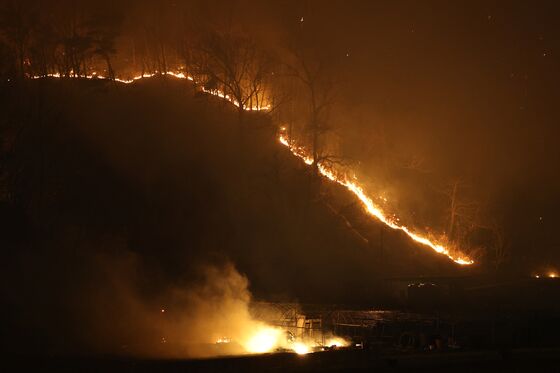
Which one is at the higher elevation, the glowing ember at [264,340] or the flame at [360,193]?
the flame at [360,193]

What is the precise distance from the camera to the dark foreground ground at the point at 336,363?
14297 millimetres

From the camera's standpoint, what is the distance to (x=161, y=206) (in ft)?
125

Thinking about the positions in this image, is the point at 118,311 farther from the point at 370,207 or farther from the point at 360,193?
the point at 360,193

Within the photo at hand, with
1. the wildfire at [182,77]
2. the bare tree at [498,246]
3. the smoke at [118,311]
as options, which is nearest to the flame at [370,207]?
the wildfire at [182,77]

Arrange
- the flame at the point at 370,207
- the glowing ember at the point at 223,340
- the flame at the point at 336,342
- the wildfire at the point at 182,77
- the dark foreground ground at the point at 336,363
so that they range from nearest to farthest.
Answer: the dark foreground ground at the point at 336,363 < the flame at the point at 336,342 < the glowing ember at the point at 223,340 < the flame at the point at 370,207 < the wildfire at the point at 182,77

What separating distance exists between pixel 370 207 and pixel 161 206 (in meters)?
14.1

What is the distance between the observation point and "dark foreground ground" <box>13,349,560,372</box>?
14297 millimetres

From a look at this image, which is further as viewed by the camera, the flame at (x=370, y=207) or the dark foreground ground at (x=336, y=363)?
the flame at (x=370, y=207)

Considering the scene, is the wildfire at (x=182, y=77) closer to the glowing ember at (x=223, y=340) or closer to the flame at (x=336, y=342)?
the glowing ember at (x=223, y=340)

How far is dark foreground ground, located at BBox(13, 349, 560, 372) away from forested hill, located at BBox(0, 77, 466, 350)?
9946 millimetres

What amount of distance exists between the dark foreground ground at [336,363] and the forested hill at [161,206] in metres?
9.95

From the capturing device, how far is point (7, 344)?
20.9 m

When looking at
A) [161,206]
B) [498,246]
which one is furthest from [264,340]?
[498,246]

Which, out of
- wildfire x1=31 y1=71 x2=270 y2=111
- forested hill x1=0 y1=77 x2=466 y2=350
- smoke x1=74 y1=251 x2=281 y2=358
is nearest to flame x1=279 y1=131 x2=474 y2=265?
forested hill x1=0 y1=77 x2=466 y2=350
